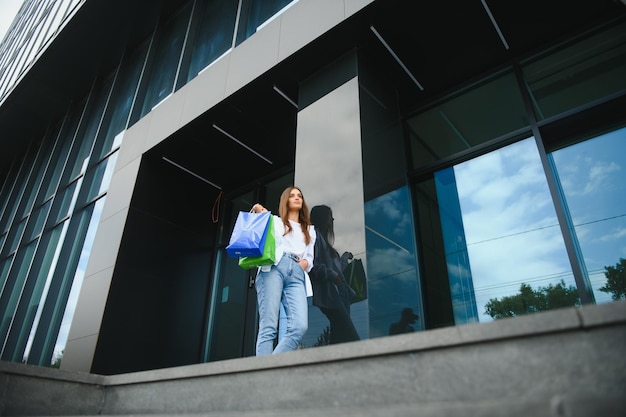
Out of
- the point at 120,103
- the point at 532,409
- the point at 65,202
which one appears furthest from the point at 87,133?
the point at 532,409

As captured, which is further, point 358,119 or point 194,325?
point 194,325

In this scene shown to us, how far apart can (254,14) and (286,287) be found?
19.6ft

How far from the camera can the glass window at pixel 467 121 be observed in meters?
6.05

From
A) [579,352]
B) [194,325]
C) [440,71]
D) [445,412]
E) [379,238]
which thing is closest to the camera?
[445,412]

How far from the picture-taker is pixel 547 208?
17.2 ft

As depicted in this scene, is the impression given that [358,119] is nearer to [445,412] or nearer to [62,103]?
[445,412]

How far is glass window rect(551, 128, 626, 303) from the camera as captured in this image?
4.59 metres

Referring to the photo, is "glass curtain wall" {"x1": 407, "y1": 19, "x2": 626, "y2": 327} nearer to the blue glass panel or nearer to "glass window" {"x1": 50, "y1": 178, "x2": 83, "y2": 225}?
the blue glass panel

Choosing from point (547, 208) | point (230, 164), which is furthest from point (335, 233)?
point (230, 164)

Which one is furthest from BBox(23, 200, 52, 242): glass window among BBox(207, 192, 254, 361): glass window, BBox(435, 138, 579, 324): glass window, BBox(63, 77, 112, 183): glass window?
BBox(435, 138, 579, 324): glass window

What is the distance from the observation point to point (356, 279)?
4.67m

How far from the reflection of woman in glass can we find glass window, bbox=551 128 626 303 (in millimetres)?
2554

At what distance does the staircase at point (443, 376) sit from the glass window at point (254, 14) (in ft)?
21.0

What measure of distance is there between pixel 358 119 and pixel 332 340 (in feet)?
8.87
